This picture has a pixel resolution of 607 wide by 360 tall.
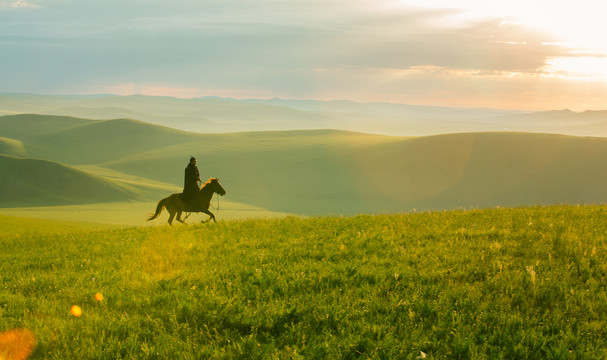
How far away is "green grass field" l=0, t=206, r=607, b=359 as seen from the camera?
5.53 metres

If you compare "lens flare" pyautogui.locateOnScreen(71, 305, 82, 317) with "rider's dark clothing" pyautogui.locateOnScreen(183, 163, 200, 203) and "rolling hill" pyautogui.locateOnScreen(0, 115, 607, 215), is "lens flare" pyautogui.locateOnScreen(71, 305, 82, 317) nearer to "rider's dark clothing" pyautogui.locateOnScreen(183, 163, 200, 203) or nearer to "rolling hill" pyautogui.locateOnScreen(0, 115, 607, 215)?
"rider's dark clothing" pyautogui.locateOnScreen(183, 163, 200, 203)

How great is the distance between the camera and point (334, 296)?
22.8 feet

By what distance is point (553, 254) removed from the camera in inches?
335

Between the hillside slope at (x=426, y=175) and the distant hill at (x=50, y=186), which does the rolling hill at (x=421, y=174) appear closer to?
the hillside slope at (x=426, y=175)

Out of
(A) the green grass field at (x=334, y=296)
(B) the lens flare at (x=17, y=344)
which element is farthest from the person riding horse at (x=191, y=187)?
(B) the lens flare at (x=17, y=344)

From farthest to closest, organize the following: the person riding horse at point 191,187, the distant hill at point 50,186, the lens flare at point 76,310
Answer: the distant hill at point 50,186 < the person riding horse at point 191,187 < the lens flare at point 76,310

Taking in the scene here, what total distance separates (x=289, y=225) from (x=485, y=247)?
6177mm

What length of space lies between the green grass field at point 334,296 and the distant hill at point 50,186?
127451mm

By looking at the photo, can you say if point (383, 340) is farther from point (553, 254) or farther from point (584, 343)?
point (553, 254)

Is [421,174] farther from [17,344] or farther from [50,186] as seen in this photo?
[17,344]

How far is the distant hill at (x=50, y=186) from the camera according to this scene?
408ft

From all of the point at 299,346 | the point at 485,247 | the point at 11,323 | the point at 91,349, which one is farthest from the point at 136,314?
the point at 485,247

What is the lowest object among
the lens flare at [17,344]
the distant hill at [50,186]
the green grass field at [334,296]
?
the distant hill at [50,186]

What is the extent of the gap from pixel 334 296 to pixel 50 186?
149 m
